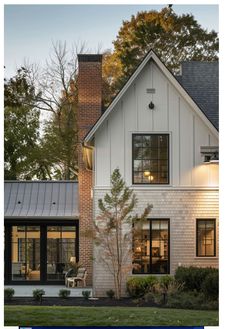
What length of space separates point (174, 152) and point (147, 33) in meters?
12.0

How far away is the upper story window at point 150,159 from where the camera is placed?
17.5m

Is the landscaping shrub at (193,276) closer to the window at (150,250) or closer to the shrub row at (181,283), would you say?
the shrub row at (181,283)

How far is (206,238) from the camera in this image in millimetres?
17781

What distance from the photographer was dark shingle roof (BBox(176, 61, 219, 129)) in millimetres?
19375

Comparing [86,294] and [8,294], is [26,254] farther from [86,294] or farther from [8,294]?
[86,294]

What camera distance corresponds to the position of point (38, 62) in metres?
26.9

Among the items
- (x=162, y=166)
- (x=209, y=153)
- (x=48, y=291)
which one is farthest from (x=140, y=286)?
(x=209, y=153)

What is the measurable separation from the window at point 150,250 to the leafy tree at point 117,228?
8.1 inches

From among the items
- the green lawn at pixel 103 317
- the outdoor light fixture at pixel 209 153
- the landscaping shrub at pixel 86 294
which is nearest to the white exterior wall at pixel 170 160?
the outdoor light fixture at pixel 209 153

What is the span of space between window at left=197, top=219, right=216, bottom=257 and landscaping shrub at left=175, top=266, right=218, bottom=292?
0.91 m

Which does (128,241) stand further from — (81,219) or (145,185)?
(81,219)

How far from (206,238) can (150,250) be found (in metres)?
1.48

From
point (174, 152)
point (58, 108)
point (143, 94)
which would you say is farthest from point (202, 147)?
point (58, 108)

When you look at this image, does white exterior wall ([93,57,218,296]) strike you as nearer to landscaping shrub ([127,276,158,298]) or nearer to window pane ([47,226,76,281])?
landscaping shrub ([127,276,158,298])
